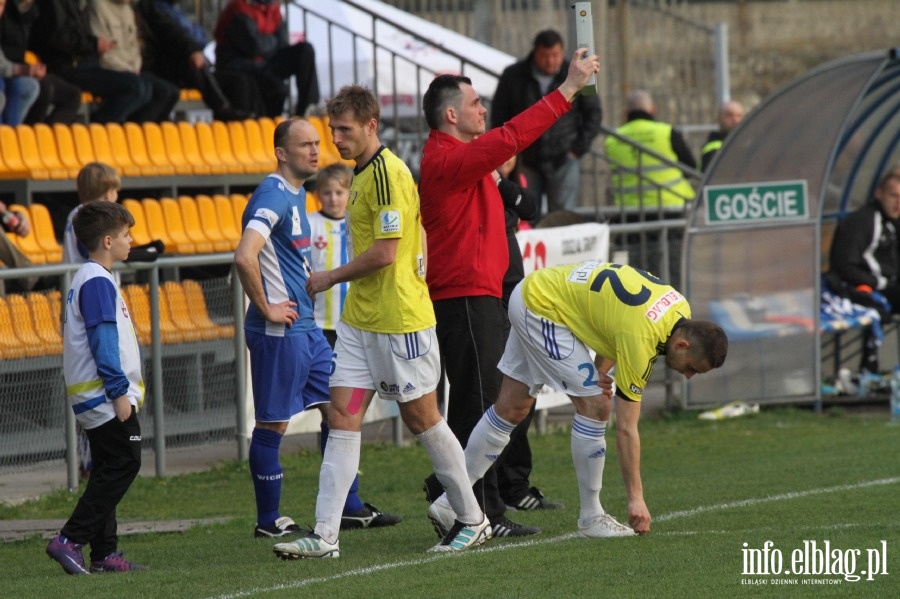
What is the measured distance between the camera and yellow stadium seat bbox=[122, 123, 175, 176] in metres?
14.3

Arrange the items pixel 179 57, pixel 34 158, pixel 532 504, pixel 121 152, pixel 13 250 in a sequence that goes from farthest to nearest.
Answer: pixel 179 57
pixel 121 152
pixel 34 158
pixel 13 250
pixel 532 504

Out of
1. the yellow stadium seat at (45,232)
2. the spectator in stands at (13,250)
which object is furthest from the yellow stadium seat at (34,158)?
the spectator in stands at (13,250)

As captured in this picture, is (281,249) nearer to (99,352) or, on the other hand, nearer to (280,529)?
(99,352)

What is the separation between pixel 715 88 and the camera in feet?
76.6

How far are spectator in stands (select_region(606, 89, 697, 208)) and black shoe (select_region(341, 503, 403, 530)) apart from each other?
849 cm

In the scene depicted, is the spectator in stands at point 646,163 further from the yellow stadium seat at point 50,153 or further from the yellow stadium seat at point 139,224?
the yellow stadium seat at point 50,153

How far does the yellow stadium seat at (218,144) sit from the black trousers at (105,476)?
7.95m

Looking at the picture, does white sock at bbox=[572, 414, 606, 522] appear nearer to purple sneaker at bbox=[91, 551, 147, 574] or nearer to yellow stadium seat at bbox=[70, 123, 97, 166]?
purple sneaker at bbox=[91, 551, 147, 574]

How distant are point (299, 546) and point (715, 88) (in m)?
17.5

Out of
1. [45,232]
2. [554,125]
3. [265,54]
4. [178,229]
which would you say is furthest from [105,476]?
[265,54]

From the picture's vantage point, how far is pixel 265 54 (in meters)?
16.2

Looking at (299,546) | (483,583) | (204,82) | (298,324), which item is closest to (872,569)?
(483,583)

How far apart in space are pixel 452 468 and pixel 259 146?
28.9 ft

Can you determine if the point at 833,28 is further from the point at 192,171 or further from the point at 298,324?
the point at 298,324
